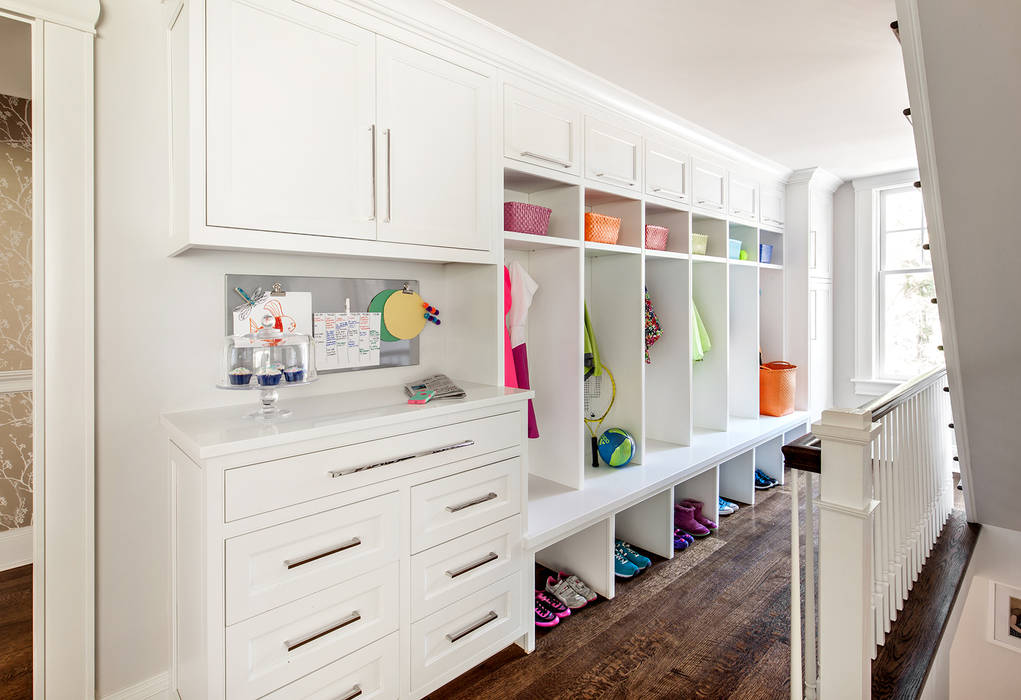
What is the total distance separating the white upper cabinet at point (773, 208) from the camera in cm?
400

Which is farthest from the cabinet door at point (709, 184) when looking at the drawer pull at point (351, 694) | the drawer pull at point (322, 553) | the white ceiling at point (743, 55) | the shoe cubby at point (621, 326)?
the drawer pull at point (351, 694)

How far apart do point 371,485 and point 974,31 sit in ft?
6.33

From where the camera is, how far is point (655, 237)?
305 centimetres

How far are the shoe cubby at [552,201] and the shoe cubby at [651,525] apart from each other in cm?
142

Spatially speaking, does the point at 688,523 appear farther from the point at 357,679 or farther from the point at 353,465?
the point at 353,465

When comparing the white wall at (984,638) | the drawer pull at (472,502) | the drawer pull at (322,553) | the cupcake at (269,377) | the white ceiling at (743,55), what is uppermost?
the white ceiling at (743,55)

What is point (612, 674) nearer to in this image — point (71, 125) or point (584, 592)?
point (584, 592)

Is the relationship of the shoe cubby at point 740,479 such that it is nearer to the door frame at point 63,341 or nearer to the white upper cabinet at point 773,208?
the white upper cabinet at point 773,208

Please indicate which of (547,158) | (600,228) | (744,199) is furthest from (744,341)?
(547,158)

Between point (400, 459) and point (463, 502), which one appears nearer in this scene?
point (400, 459)

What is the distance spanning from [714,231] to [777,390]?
1333 mm

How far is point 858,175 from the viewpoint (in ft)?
14.3

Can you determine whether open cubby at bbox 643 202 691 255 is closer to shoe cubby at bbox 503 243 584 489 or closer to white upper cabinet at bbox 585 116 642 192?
white upper cabinet at bbox 585 116 642 192

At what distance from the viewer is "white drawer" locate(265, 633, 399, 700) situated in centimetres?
148
